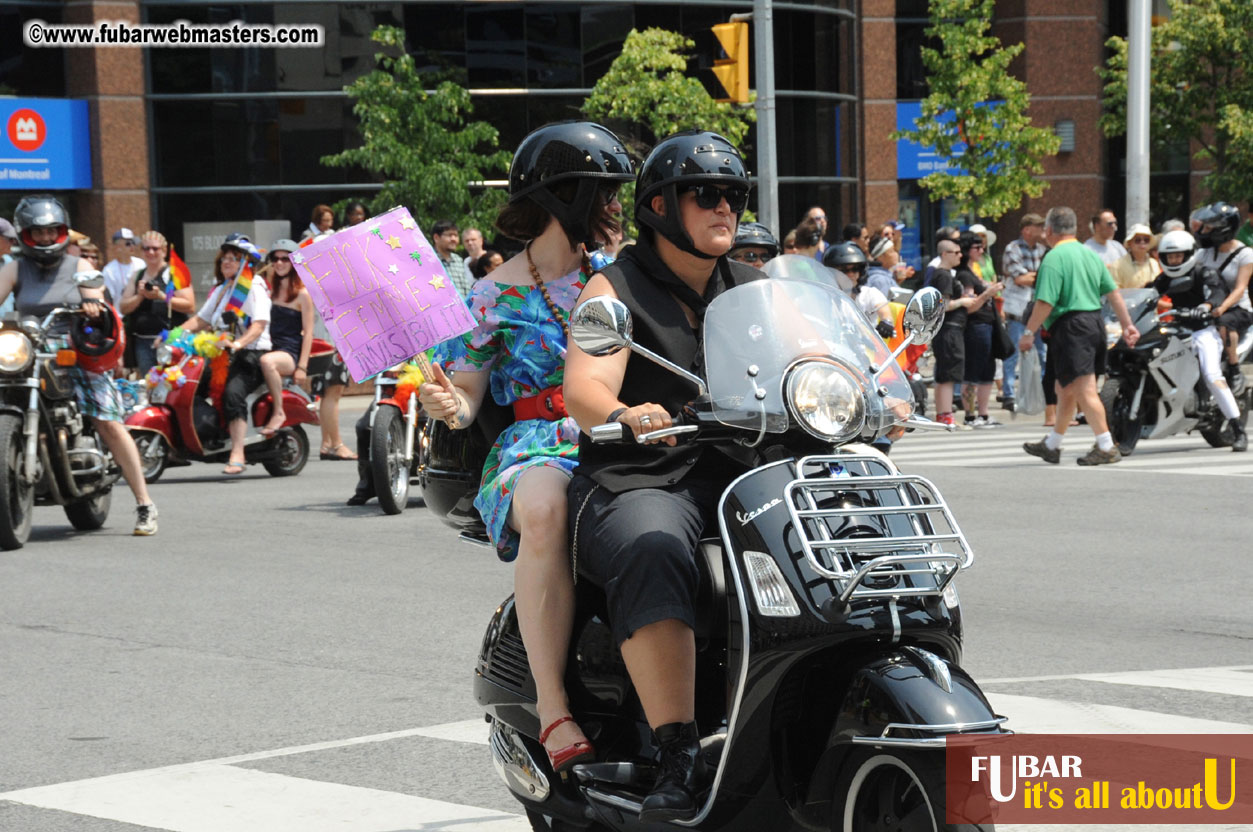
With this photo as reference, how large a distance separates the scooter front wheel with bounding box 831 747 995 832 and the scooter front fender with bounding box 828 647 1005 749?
4 cm

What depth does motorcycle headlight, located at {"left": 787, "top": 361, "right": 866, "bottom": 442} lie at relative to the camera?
382 centimetres

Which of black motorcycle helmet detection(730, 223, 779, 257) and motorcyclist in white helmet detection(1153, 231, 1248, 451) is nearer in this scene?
black motorcycle helmet detection(730, 223, 779, 257)

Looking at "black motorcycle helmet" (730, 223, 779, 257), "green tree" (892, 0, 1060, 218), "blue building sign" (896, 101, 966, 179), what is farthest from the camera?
"blue building sign" (896, 101, 966, 179)

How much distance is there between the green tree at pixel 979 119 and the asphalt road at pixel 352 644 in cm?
1555

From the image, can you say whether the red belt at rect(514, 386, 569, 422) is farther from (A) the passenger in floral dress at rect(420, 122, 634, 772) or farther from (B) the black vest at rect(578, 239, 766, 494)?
(B) the black vest at rect(578, 239, 766, 494)

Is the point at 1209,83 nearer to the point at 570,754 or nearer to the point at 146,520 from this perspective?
the point at 146,520

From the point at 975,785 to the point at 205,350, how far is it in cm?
1152

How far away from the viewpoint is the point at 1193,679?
6387mm

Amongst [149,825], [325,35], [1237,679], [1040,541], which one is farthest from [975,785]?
[325,35]

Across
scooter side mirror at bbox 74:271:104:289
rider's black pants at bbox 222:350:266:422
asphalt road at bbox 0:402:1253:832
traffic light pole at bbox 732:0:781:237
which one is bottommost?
asphalt road at bbox 0:402:1253:832

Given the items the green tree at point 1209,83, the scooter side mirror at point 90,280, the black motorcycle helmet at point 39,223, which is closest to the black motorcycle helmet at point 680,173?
the scooter side mirror at point 90,280

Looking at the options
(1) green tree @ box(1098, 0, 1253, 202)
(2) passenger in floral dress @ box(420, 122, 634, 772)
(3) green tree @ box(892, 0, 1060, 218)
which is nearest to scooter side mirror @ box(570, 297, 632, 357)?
(2) passenger in floral dress @ box(420, 122, 634, 772)

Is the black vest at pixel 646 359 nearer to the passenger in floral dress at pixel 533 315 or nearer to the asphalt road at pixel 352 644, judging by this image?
the passenger in floral dress at pixel 533 315

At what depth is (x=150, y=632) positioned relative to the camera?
7.96 m
